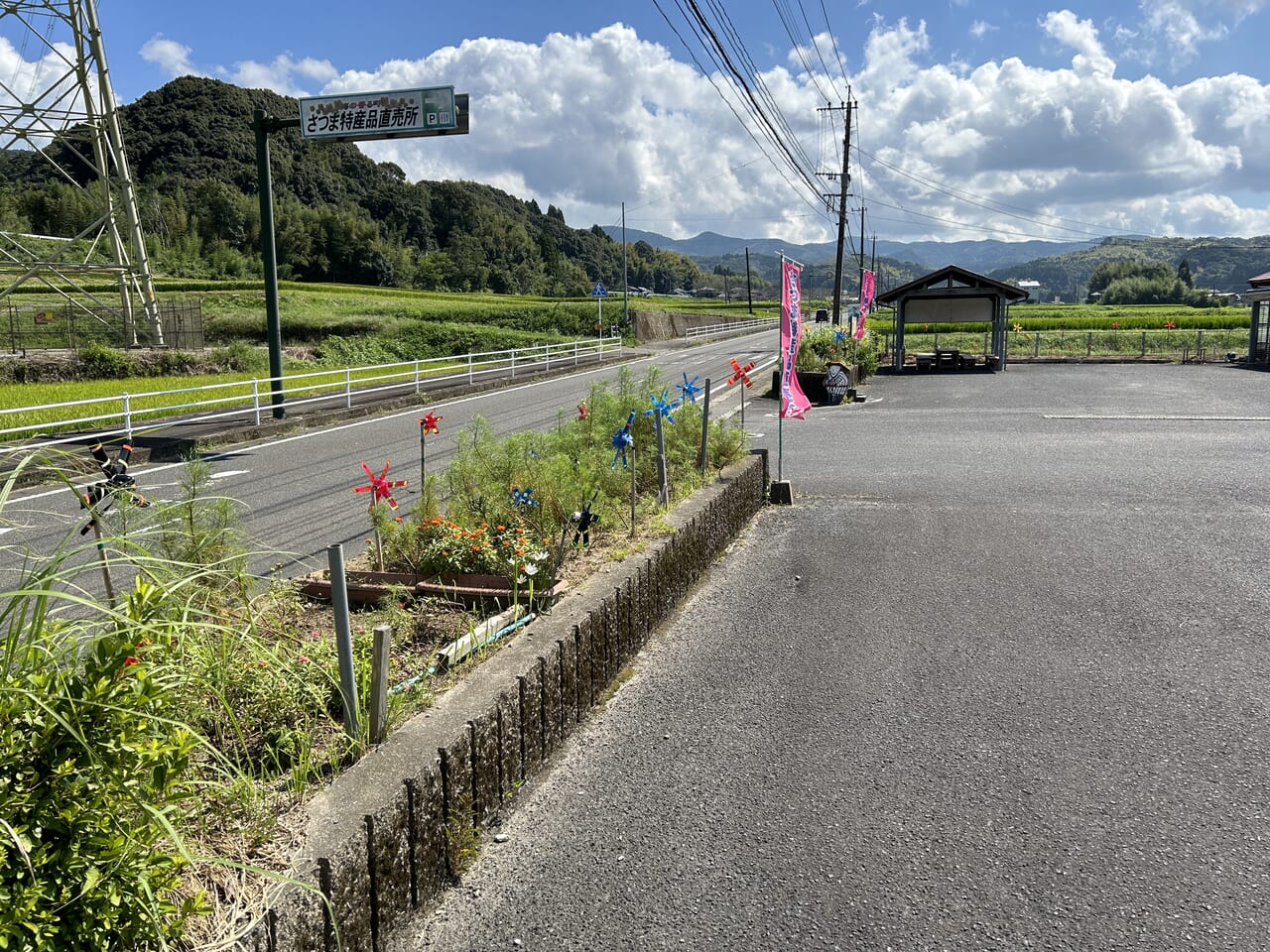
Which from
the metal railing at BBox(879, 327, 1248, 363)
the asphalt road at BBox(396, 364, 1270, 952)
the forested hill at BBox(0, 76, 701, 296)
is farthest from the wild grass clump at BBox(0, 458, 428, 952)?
the forested hill at BBox(0, 76, 701, 296)

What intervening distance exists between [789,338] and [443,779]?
7.52 metres

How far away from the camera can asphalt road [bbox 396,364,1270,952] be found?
286 cm

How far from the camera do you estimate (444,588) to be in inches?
183

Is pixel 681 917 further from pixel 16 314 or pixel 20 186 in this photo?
pixel 20 186

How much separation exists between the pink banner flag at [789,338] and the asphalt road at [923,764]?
1802 mm

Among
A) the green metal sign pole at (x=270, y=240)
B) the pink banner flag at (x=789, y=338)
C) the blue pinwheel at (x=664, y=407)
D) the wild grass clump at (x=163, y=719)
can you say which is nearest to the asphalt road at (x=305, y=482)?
the wild grass clump at (x=163, y=719)

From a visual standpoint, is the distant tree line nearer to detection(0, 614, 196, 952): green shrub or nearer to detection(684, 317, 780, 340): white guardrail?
detection(684, 317, 780, 340): white guardrail

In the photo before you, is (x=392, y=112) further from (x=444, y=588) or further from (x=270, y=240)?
(x=444, y=588)

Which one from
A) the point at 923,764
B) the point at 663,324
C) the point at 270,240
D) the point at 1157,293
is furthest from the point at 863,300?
the point at 1157,293

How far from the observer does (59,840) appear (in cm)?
174

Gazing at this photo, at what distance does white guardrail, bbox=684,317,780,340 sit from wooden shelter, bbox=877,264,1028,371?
22595mm

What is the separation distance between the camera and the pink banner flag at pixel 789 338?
31.1ft

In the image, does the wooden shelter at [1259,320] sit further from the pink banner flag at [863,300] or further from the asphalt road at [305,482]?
the asphalt road at [305,482]

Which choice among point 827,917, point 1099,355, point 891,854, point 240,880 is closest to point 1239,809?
point 891,854
